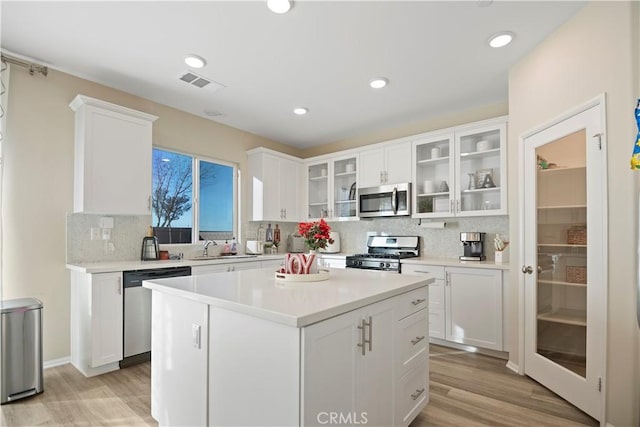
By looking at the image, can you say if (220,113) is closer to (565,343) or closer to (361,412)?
(361,412)

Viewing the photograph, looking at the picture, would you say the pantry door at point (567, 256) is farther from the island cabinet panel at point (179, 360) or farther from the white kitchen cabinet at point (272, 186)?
the white kitchen cabinet at point (272, 186)

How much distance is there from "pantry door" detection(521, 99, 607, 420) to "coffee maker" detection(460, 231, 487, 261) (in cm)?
85

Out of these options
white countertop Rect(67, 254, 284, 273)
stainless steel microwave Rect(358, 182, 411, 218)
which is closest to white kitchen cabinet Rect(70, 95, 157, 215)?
white countertop Rect(67, 254, 284, 273)

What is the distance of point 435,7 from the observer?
7.23ft

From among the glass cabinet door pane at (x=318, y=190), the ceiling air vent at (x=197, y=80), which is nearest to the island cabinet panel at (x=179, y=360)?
the ceiling air vent at (x=197, y=80)

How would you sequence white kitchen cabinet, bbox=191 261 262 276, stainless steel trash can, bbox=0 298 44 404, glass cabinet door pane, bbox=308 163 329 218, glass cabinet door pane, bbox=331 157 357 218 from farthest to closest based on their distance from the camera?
glass cabinet door pane, bbox=308 163 329 218
glass cabinet door pane, bbox=331 157 357 218
white kitchen cabinet, bbox=191 261 262 276
stainless steel trash can, bbox=0 298 44 404

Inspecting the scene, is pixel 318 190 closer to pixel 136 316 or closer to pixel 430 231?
pixel 430 231

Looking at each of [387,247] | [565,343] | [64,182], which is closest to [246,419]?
[565,343]

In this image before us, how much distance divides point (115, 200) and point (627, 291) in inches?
158

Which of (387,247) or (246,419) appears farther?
(387,247)

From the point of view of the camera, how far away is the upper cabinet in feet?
11.8

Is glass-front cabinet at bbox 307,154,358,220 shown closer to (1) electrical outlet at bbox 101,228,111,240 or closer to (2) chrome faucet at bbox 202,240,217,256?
(2) chrome faucet at bbox 202,240,217,256

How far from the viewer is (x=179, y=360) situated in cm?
178

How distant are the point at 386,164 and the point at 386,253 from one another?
121 centimetres
